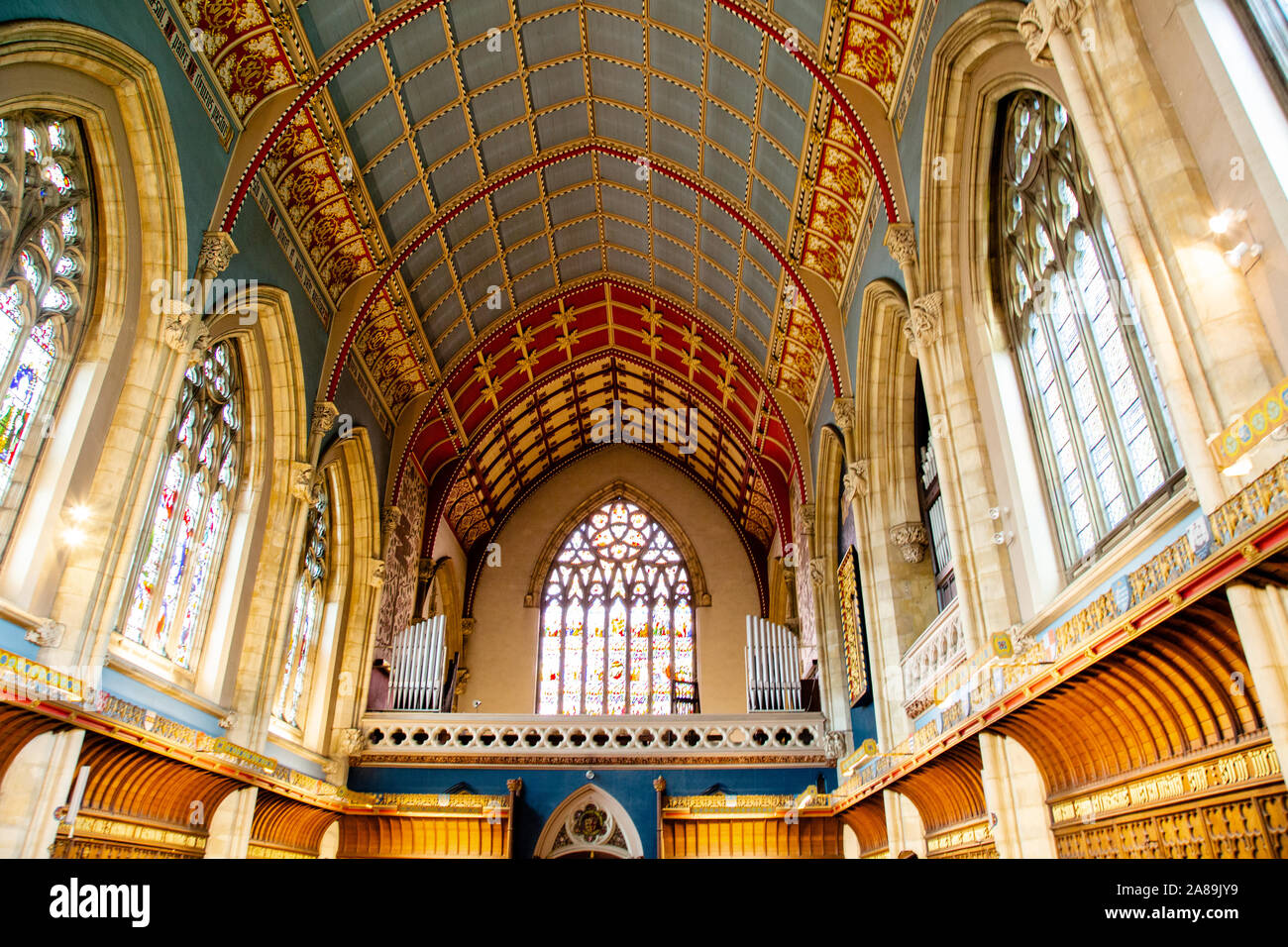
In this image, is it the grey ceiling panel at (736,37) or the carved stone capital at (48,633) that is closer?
the carved stone capital at (48,633)

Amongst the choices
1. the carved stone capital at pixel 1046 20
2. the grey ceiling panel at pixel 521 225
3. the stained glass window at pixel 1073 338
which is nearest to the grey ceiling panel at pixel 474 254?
the grey ceiling panel at pixel 521 225

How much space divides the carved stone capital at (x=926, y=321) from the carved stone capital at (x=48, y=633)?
9.72 meters

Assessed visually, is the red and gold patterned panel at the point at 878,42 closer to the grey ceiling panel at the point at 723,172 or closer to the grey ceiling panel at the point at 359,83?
the grey ceiling panel at the point at 723,172

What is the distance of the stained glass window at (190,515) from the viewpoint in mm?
11234

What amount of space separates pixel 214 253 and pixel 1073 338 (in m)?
10.1

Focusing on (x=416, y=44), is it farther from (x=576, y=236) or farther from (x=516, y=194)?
(x=576, y=236)

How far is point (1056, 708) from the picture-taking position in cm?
667

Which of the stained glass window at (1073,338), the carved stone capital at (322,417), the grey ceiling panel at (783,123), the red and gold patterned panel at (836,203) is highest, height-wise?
the grey ceiling panel at (783,123)

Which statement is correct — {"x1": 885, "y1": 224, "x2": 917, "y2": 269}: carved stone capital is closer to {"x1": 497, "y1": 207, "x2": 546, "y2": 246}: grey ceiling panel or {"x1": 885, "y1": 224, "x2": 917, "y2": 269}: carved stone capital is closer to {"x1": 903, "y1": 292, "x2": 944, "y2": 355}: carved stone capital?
{"x1": 903, "y1": 292, "x2": 944, "y2": 355}: carved stone capital

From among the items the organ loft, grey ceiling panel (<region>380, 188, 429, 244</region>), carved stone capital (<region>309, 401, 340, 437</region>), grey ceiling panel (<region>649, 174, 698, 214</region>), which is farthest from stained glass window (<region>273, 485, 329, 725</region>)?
grey ceiling panel (<region>649, 174, 698, 214</region>)

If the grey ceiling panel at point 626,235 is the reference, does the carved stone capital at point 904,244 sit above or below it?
below

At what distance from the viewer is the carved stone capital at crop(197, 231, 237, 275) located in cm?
1075
